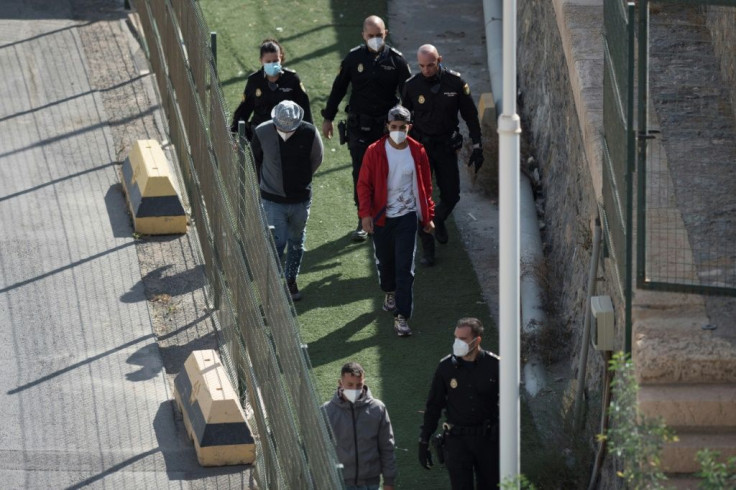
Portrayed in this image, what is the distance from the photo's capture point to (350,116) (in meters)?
13.5

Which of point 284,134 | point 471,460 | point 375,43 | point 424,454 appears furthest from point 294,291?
point 471,460

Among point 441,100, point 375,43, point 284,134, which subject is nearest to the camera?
point 284,134

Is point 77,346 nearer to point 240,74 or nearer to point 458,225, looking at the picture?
point 458,225

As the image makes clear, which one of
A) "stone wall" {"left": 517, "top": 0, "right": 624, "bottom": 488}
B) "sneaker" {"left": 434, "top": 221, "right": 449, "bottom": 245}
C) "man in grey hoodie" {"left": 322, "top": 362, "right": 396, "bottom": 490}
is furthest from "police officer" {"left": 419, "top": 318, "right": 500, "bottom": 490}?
"sneaker" {"left": 434, "top": 221, "right": 449, "bottom": 245}

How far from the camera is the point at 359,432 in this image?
351 inches

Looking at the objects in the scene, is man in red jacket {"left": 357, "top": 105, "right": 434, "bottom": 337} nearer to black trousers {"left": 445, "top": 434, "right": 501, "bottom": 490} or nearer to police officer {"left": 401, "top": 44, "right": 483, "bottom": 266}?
police officer {"left": 401, "top": 44, "right": 483, "bottom": 266}

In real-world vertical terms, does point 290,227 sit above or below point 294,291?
above

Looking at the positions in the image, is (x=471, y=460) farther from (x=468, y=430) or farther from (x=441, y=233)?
(x=441, y=233)

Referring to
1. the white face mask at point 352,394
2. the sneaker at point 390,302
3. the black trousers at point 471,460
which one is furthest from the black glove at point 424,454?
the sneaker at point 390,302

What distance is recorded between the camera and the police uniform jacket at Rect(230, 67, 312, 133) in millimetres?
12922

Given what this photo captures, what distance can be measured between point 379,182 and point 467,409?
2.88 meters

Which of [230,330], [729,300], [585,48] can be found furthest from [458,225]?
[729,300]

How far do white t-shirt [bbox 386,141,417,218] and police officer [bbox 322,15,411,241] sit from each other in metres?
1.57

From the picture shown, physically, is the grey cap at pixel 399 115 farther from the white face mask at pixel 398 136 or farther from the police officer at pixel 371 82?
the police officer at pixel 371 82
